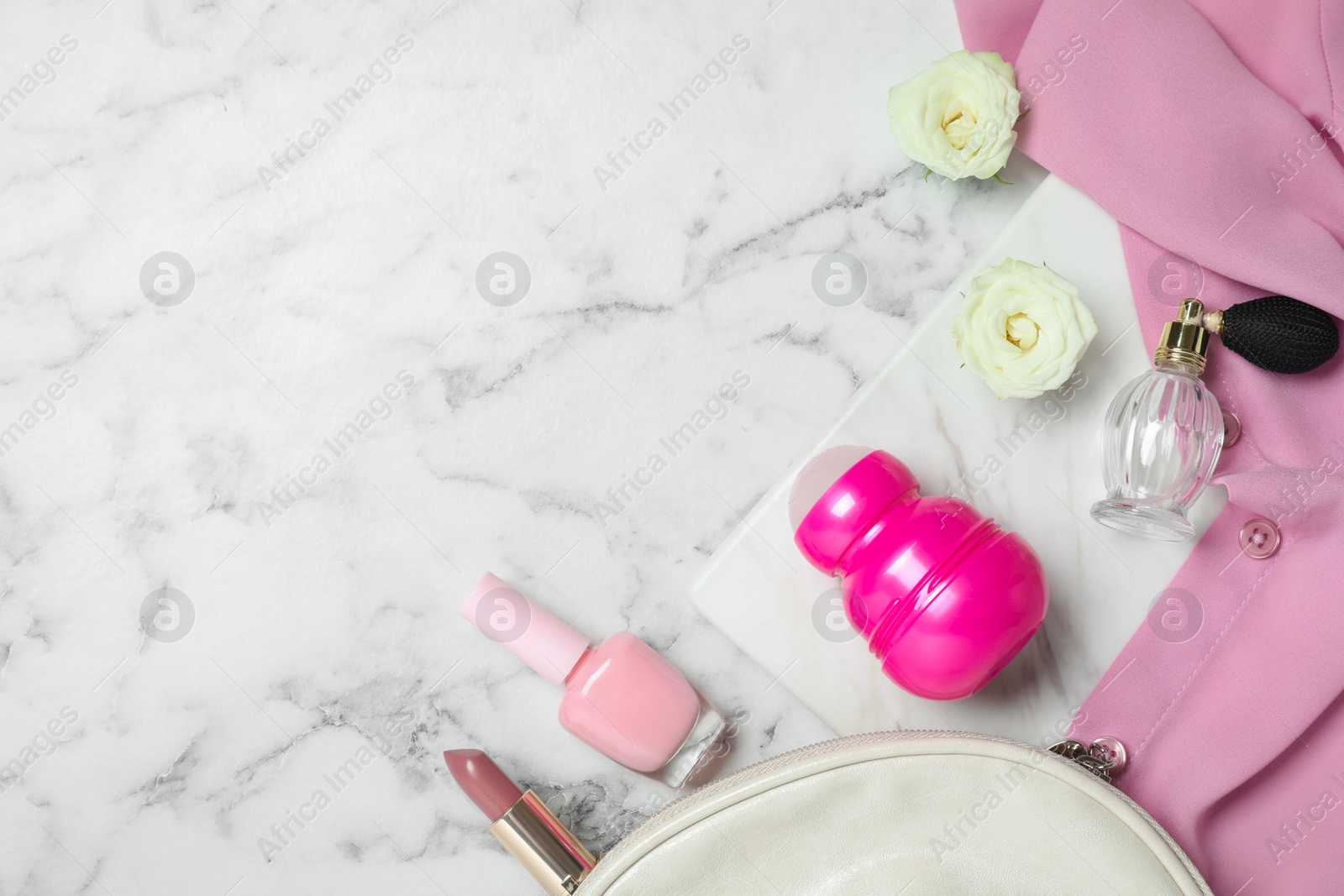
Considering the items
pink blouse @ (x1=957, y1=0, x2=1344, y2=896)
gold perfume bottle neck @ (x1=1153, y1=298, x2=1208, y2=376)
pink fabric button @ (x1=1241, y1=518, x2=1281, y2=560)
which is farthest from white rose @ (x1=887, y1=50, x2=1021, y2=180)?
pink fabric button @ (x1=1241, y1=518, x2=1281, y2=560)

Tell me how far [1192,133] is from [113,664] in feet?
2.56

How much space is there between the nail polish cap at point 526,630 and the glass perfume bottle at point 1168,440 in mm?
336

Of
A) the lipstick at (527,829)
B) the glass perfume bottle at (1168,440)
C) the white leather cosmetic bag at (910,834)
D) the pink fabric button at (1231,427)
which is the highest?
the pink fabric button at (1231,427)

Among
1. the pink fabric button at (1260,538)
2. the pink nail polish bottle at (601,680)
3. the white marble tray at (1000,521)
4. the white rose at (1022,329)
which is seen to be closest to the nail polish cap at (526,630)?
the pink nail polish bottle at (601,680)

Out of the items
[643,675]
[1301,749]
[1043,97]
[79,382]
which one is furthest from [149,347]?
[1301,749]

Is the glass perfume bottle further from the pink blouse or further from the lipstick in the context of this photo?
the lipstick

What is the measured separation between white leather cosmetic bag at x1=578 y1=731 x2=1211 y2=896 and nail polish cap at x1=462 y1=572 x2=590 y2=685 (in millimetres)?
125

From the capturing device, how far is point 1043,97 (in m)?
0.57

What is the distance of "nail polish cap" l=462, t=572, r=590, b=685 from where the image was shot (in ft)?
1.84

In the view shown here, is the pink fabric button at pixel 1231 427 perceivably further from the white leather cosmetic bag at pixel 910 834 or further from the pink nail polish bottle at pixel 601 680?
the pink nail polish bottle at pixel 601 680

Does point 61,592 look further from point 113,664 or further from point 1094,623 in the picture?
point 1094,623

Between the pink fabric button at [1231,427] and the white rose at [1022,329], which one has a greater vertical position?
the pink fabric button at [1231,427]

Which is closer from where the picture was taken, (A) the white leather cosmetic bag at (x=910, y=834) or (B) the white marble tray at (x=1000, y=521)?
(A) the white leather cosmetic bag at (x=910, y=834)

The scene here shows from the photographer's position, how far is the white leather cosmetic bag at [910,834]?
46 centimetres
